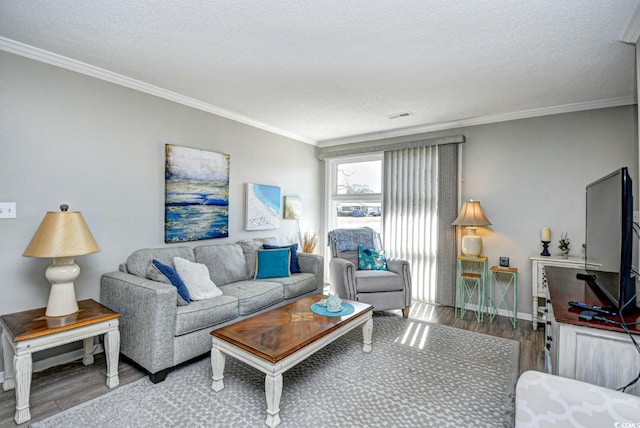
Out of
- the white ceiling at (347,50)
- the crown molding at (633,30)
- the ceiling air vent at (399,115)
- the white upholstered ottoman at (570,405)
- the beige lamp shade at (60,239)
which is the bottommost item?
the white upholstered ottoman at (570,405)

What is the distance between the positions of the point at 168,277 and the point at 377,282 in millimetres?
2124

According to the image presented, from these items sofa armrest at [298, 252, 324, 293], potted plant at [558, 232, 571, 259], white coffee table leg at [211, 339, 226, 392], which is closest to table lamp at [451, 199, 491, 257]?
potted plant at [558, 232, 571, 259]

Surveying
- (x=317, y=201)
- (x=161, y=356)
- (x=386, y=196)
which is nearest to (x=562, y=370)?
(x=161, y=356)

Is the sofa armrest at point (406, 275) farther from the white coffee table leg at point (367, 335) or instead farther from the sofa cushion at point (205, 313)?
the sofa cushion at point (205, 313)

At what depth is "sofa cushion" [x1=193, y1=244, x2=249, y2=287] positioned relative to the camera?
10.6ft

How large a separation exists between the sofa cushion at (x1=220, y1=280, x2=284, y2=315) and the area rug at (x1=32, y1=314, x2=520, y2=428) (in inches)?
18.1

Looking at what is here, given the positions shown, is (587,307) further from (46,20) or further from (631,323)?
(46,20)

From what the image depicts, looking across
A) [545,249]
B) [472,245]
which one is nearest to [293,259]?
[472,245]

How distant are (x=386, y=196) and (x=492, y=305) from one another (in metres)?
1.94

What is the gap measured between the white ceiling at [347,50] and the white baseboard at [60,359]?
7.51 ft

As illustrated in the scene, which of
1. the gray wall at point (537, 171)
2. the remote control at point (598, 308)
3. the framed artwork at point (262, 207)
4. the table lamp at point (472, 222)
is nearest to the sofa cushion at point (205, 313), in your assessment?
the framed artwork at point (262, 207)

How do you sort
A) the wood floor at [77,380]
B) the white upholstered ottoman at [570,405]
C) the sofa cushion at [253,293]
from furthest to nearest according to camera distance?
1. the sofa cushion at [253,293]
2. the wood floor at [77,380]
3. the white upholstered ottoman at [570,405]

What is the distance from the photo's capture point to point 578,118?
11.0 ft

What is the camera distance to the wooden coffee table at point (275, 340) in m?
1.77
